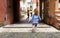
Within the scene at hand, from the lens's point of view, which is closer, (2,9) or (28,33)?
(28,33)

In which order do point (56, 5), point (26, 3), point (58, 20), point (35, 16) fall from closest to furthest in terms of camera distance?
point (35, 16) < point (58, 20) < point (56, 5) < point (26, 3)

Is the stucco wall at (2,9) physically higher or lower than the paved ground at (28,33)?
higher

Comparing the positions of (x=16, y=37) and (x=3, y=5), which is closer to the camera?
(x=16, y=37)

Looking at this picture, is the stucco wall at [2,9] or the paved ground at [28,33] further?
the stucco wall at [2,9]

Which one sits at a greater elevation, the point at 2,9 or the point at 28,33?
the point at 2,9

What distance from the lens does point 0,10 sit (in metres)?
20.1

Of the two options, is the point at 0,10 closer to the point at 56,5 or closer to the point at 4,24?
the point at 4,24

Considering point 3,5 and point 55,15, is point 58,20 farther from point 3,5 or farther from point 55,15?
point 3,5

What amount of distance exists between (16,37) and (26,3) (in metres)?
60.2

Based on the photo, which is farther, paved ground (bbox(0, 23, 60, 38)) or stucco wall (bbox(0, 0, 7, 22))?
stucco wall (bbox(0, 0, 7, 22))

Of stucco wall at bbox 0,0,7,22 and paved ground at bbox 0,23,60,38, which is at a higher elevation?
stucco wall at bbox 0,0,7,22

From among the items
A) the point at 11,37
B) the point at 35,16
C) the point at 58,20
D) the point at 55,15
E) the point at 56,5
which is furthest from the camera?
the point at 56,5

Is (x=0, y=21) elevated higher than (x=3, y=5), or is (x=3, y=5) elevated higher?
(x=3, y=5)

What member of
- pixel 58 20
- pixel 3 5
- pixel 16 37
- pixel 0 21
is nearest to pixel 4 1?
pixel 3 5
